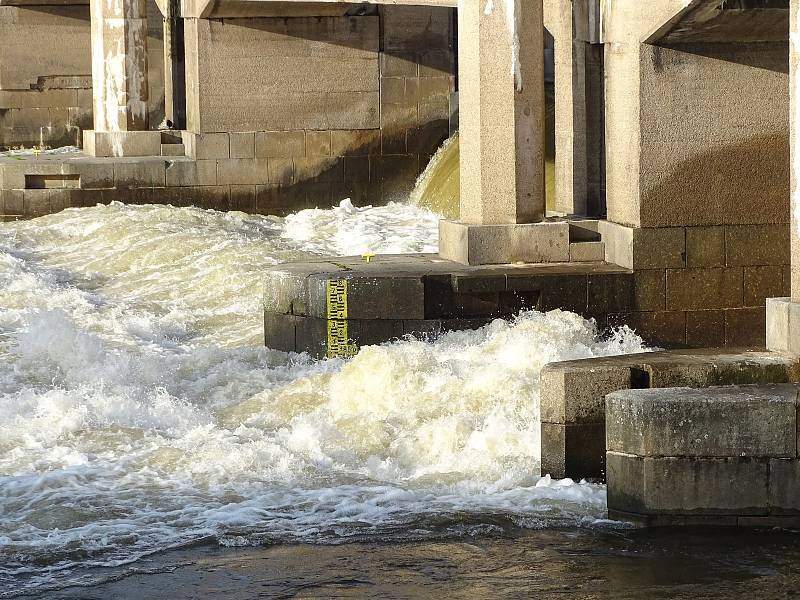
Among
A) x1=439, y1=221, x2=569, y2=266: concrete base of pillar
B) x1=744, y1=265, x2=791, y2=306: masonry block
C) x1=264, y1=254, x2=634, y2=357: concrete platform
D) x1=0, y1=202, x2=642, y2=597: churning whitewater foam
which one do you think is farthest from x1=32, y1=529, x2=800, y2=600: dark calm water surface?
x1=439, y1=221, x2=569, y2=266: concrete base of pillar

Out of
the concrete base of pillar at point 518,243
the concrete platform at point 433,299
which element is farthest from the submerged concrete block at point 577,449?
the concrete base of pillar at point 518,243

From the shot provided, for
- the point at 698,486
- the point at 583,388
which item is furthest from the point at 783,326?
the point at 698,486

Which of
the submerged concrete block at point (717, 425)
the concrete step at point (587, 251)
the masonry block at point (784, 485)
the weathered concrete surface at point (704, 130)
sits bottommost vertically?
the masonry block at point (784, 485)

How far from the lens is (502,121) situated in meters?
14.8

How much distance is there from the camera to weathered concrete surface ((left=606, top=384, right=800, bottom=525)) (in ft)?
30.5

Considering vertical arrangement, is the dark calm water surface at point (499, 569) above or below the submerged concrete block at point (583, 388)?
below

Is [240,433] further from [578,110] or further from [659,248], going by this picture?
[578,110]

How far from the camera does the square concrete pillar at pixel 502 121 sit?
1463cm

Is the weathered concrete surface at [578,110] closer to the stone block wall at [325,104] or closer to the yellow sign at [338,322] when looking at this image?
the yellow sign at [338,322]

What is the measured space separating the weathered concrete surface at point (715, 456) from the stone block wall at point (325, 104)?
14884 mm

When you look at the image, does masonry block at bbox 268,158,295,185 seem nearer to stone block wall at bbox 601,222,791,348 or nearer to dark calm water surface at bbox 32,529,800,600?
stone block wall at bbox 601,222,791,348

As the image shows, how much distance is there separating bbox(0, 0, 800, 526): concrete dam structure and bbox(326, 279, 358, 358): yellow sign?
2 cm

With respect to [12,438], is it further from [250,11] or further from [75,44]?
[75,44]

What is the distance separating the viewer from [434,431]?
37.2ft
